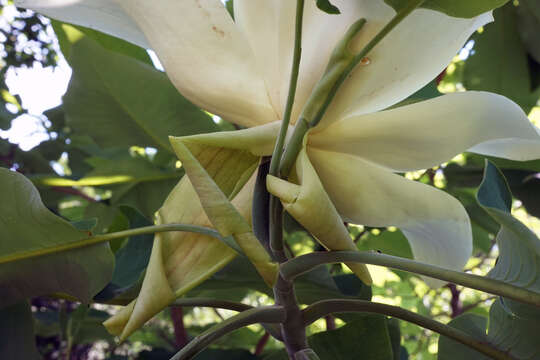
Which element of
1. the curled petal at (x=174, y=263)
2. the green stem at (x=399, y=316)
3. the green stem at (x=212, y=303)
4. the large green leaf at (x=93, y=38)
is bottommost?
the green stem at (x=399, y=316)

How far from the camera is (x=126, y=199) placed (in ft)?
3.37

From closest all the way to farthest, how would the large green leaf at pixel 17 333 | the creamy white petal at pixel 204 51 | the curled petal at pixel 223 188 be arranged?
1. the curled petal at pixel 223 188
2. the creamy white petal at pixel 204 51
3. the large green leaf at pixel 17 333

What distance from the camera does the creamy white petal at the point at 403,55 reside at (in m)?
0.43

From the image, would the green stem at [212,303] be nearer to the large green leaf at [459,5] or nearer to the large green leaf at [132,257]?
the large green leaf at [132,257]

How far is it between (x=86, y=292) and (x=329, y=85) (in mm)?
323

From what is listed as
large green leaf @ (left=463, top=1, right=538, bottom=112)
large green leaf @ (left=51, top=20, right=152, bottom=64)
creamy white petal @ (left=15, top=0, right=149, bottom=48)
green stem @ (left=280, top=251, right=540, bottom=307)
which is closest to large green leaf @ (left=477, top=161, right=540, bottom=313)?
green stem @ (left=280, top=251, right=540, bottom=307)

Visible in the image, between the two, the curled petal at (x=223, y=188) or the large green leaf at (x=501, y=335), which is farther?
the large green leaf at (x=501, y=335)

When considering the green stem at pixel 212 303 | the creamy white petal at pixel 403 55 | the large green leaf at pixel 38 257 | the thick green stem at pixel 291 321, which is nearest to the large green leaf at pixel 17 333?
the large green leaf at pixel 38 257

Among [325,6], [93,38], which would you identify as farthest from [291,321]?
[93,38]

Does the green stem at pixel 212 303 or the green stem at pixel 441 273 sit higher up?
the green stem at pixel 212 303

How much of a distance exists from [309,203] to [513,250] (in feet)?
0.59

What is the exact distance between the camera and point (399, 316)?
0.51 metres

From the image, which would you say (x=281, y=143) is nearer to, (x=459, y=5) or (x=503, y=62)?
(x=459, y=5)

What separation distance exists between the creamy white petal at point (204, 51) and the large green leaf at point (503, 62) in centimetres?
66
